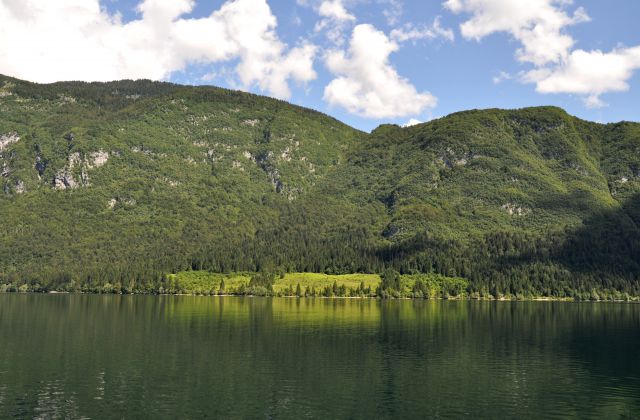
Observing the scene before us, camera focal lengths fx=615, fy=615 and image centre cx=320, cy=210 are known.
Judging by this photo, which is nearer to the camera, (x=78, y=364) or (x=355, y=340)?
(x=78, y=364)

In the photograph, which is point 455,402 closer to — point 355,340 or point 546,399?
point 546,399

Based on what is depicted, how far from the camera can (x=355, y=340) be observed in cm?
12131

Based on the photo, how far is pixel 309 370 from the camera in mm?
87438

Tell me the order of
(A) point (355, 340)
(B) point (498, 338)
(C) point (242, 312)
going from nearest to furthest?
1. (A) point (355, 340)
2. (B) point (498, 338)
3. (C) point (242, 312)

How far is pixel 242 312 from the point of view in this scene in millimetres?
189625

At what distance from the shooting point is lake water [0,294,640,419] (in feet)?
219

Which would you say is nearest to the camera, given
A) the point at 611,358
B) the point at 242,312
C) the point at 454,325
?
the point at 611,358

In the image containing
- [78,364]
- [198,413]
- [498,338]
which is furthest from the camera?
[498,338]

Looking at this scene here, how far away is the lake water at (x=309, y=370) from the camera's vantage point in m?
66.7

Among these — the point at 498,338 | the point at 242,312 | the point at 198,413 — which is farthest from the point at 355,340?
the point at 242,312

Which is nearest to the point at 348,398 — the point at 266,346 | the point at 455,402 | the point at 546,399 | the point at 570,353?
the point at 455,402

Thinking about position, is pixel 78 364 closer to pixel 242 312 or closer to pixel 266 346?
pixel 266 346

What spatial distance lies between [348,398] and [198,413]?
17568 millimetres

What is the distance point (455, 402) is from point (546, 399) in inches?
464
